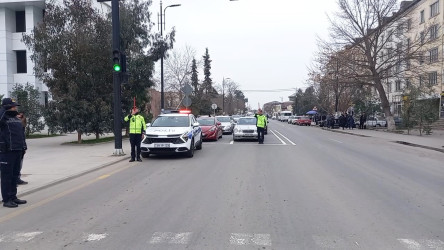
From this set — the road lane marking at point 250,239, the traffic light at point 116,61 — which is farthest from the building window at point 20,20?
the road lane marking at point 250,239

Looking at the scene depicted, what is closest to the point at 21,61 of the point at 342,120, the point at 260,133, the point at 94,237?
the point at 260,133

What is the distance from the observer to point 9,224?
19.1ft

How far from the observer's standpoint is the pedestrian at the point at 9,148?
6812mm

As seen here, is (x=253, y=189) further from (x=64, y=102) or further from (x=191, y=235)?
(x=64, y=102)

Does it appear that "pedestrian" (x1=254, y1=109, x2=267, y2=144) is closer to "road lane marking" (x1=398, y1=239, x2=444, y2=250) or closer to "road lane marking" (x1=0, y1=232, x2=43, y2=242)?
"road lane marking" (x1=398, y1=239, x2=444, y2=250)

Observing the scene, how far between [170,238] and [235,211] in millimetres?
1632

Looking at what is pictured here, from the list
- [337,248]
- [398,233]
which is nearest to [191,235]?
[337,248]

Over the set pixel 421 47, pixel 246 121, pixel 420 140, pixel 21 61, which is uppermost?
pixel 421 47

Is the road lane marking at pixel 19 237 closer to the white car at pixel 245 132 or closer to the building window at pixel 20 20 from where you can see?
the white car at pixel 245 132

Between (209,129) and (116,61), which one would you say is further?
(209,129)

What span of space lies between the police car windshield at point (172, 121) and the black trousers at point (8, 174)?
25.7 ft

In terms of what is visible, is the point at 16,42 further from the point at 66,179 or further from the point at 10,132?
the point at 10,132

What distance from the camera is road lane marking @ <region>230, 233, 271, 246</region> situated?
488cm

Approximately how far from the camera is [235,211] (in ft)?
21.1
